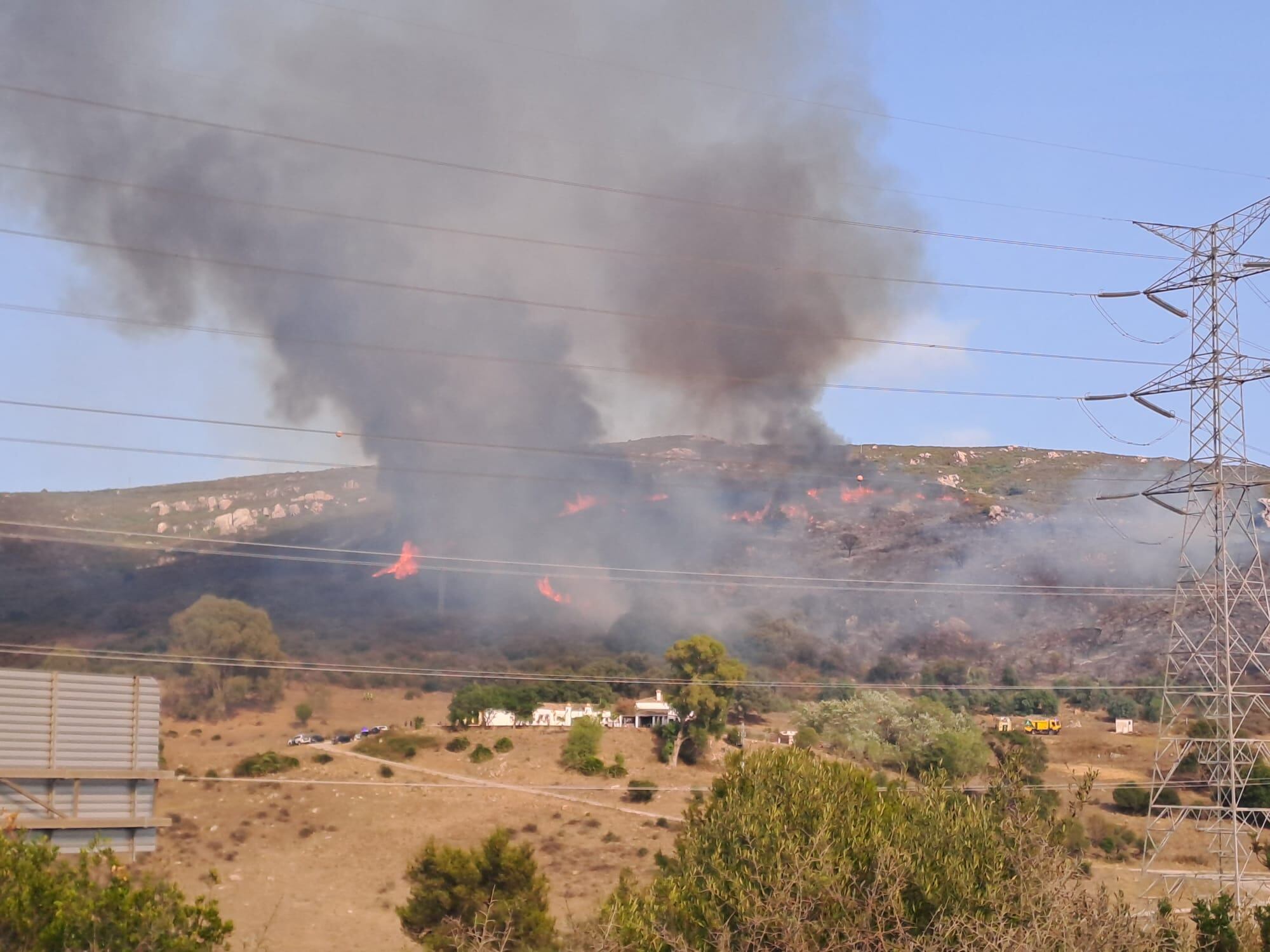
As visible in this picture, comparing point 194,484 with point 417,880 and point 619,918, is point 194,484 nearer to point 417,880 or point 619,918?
point 417,880

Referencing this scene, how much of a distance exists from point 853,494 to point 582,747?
229ft

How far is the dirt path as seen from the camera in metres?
60.9

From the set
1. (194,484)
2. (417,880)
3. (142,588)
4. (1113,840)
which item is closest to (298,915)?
(417,880)

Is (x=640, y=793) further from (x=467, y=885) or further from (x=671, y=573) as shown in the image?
(x=671, y=573)

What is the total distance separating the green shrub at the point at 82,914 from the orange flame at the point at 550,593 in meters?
83.7

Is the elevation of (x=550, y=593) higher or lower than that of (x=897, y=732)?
higher

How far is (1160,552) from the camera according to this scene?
12331 centimetres

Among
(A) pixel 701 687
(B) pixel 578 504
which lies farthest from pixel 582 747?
(B) pixel 578 504

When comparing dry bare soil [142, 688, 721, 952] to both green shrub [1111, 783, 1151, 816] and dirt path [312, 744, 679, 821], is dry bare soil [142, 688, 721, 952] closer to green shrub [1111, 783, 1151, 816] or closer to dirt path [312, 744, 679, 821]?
dirt path [312, 744, 679, 821]

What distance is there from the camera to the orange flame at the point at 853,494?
427ft

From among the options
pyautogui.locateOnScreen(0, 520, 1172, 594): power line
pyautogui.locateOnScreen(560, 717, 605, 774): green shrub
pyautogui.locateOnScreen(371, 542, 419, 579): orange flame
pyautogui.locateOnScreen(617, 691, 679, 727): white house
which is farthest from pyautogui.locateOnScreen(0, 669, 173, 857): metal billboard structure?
pyautogui.locateOnScreen(371, 542, 419, 579): orange flame

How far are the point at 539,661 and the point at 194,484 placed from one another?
58458mm

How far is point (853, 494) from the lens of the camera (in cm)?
13212

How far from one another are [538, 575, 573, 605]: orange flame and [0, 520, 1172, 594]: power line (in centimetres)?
91
